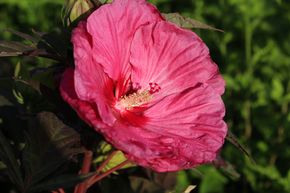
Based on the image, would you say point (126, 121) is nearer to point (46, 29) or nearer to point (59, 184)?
point (59, 184)

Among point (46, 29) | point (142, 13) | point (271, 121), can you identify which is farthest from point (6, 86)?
point (46, 29)

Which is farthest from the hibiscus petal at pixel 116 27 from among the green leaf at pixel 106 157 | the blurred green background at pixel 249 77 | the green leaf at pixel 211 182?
the green leaf at pixel 211 182

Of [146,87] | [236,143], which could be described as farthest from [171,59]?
[236,143]

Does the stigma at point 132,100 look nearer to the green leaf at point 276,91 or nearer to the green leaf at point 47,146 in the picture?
the green leaf at point 47,146

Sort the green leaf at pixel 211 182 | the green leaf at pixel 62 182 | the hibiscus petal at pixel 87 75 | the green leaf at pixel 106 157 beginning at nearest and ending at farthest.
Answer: the hibiscus petal at pixel 87 75 < the green leaf at pixel 62 182 < the green leaf at pixel 106 157 < the green leaf at pixel 211 182

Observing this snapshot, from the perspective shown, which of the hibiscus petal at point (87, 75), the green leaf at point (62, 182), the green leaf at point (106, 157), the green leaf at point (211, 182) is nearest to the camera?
the hibiscus petal at point (87, 75)

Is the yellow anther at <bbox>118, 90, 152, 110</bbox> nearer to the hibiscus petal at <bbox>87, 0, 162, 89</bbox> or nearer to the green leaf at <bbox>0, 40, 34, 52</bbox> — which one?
the hibiscus petal at <bbox>87, 0, 162, 89</bbox>

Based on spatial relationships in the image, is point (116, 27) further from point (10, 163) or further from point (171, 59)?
point (10, 163)
